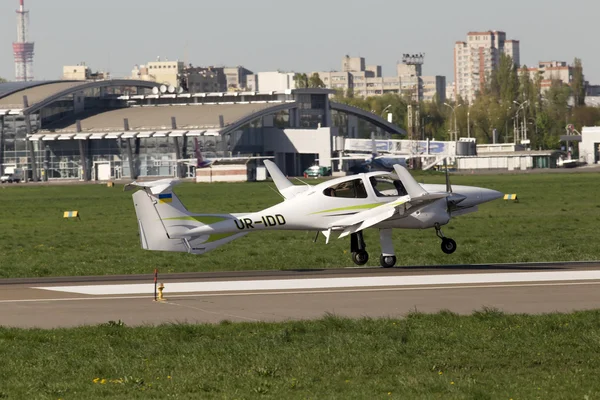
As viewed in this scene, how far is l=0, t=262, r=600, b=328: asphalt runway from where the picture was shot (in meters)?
21.4

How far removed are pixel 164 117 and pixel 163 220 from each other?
116 metres

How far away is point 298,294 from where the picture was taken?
24109 mm

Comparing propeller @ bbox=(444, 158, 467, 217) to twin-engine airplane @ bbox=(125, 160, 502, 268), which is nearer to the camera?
twin-engine airplane @ bbox=(125, 160, 502, 268)

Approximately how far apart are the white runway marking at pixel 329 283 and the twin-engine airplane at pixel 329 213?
1628 mm


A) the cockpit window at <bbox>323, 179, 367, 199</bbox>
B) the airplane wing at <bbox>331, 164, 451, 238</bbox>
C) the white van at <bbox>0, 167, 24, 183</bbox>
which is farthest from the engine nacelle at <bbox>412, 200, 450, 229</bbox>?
the white van at <bbox>0, 167, 24, 183</bbox>

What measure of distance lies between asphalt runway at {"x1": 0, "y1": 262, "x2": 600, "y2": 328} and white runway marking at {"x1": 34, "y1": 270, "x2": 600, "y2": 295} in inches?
0.9

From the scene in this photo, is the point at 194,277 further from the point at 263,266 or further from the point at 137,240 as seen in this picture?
the point at 137,240

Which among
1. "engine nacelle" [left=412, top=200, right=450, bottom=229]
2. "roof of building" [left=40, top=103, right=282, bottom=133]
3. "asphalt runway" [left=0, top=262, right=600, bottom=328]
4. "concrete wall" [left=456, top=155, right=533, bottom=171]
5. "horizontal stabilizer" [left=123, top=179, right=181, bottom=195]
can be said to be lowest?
"asphalt runway" [left=0, top=262, right=600, bottom=328]

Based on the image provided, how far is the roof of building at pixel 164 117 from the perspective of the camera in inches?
5423

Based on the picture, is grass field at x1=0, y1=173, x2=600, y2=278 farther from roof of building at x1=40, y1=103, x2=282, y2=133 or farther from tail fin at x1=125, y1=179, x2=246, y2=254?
roof of building at x1=40, y1=103, x2=282, y2=133

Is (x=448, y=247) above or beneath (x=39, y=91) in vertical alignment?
beneath

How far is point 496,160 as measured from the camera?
147 m

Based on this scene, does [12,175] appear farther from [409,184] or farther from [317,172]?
[409,184]

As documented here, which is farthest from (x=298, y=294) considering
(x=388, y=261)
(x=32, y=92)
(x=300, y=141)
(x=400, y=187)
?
(x=32, y=92)
